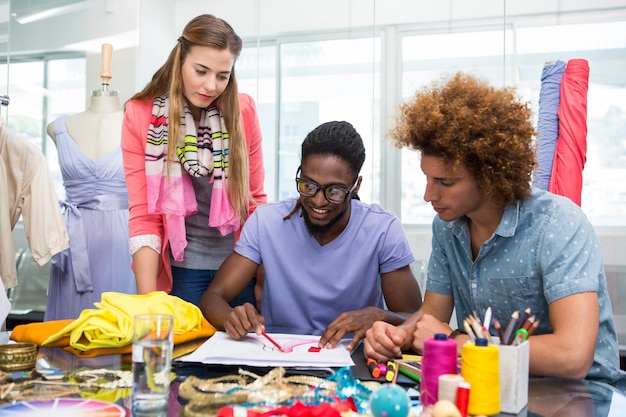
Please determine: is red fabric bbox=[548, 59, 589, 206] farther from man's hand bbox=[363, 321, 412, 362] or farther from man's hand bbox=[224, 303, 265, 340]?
man's hand bbox=[224, 303, 265, 340]

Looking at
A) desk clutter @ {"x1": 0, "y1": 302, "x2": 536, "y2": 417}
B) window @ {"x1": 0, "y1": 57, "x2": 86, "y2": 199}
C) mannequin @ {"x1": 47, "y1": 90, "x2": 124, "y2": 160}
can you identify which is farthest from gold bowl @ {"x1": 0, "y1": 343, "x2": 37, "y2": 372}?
window @ {"x1": 0, "y1": 57, "x2": 86, "y2": 199}

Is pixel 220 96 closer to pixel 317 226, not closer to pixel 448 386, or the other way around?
A: pixel 317 226

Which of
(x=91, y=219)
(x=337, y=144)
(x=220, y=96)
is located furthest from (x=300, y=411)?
(x=91, y=219)

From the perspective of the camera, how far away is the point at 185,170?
2.15m

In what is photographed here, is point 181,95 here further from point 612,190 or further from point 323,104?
point 612,190

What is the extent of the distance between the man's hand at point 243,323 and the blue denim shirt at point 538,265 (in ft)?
1.66

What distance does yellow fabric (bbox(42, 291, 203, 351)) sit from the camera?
1.43 meters

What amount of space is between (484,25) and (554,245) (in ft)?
8.38

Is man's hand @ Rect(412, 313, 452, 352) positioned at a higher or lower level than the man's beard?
lower

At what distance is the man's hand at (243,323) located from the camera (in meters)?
1.51

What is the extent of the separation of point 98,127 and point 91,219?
413 millimetres

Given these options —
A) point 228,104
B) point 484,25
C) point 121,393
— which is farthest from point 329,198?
point 484,25

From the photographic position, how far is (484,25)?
3664 mm

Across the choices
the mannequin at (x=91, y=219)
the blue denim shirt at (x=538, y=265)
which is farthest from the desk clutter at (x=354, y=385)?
the mannequin at (x=91, y=219)
